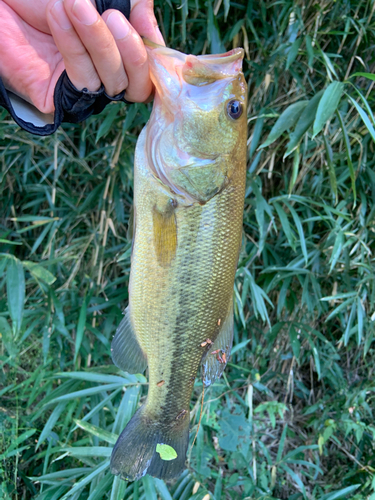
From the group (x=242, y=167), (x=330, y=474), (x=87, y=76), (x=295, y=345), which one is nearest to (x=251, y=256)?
(x=295, y=345)

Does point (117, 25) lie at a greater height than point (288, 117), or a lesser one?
greater

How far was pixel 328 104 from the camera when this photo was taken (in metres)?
1.46

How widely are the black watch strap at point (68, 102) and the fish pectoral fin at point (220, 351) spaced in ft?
2.92

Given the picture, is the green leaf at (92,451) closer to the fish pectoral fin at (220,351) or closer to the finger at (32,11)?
the fish pectoral fin at (220,351)

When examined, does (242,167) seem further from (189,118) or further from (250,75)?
(250,75)

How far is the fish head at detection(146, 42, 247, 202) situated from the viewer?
1107 millimetres

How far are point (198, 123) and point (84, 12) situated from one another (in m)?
0.46

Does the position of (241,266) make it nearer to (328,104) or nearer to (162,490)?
(328,104)

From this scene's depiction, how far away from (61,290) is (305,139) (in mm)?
1857

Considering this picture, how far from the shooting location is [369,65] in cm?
232

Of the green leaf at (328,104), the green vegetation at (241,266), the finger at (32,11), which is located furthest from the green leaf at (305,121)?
the finger at (32,11)

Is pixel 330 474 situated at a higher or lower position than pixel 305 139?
lower

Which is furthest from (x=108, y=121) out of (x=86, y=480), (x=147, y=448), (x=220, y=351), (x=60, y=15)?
(x=86, y=480)

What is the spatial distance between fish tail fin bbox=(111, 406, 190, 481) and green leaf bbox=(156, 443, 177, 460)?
1 centimetres
